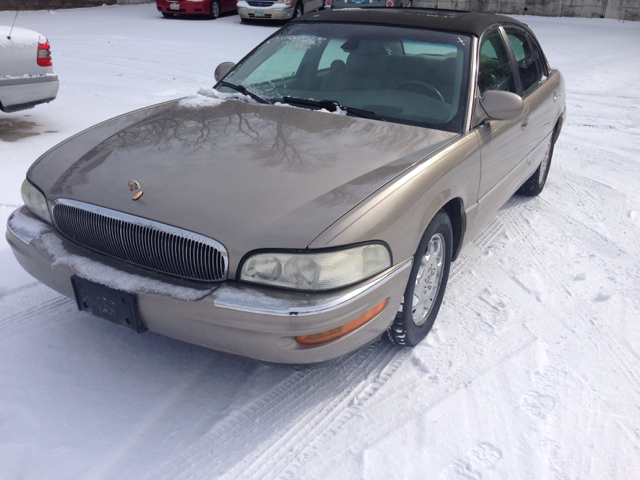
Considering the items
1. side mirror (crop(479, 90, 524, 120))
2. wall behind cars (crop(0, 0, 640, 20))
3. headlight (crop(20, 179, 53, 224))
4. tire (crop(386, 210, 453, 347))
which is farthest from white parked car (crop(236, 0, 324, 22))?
tire (crop(386, 210, 453, 347))

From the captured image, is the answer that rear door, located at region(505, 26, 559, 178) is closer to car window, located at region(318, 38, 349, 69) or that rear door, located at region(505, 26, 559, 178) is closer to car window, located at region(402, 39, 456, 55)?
car window, located at region(402, 39, 456, 55)

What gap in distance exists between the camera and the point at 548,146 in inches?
199

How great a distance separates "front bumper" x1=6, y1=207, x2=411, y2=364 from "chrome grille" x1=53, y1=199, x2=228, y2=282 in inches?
1.9

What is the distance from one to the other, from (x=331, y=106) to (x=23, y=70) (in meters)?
4.12

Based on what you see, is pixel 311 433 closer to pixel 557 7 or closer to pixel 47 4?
pixel 47 4

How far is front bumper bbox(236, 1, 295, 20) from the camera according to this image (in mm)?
15039

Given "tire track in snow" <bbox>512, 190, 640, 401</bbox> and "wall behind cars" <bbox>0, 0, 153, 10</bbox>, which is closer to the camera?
"tire track in snow" <bbox>512, 190, 640, 401</bbox>

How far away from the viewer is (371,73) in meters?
3.46

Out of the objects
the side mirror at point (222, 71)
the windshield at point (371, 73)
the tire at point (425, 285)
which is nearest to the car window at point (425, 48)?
the windshield at point (371, 73)

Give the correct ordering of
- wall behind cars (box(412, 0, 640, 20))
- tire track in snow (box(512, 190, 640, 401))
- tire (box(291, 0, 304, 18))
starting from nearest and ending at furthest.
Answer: tire track in snow (box(512, 190, 640, 401))
tire (box(291, 0, 304, 18))
wall behind cars (box(412, 0, 640, 20))

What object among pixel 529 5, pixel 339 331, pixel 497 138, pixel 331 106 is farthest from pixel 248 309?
pixel 529 5

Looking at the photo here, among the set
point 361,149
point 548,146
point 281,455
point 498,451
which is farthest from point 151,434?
point 548,146

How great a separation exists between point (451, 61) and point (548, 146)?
6.69 feet

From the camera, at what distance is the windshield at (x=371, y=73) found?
10.7 ft
